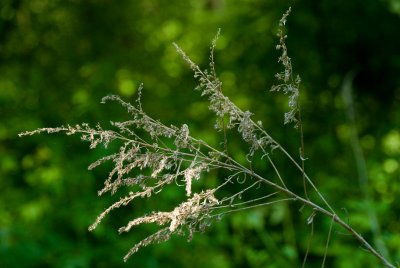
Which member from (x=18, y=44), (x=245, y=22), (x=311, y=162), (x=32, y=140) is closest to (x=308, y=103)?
(x=311, y=162)

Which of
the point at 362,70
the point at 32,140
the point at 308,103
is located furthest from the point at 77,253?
the point at 362,70

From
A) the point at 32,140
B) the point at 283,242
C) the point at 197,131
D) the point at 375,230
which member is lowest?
the point at 375,230

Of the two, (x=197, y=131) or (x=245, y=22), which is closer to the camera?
(x=197, y=131)

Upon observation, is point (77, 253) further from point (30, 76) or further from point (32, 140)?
point (30, 76)

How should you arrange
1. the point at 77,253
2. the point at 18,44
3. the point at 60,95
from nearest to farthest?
1. the point at 77,253
2. the point at 60,95
3. the point at 18,44

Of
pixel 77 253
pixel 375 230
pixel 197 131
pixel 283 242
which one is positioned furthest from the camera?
pixel 197 131

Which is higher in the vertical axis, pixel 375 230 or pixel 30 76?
pixel 30 76
